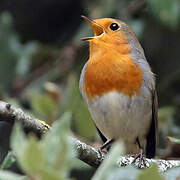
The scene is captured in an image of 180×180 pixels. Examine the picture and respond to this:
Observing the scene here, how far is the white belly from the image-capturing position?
4.17 metres

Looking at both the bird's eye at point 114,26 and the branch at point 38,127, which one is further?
the bird's eye at point 114,26

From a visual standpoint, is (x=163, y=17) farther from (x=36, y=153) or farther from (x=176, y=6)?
(x=36, y=153)

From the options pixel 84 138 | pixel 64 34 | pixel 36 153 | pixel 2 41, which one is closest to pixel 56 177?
pixel 36 153

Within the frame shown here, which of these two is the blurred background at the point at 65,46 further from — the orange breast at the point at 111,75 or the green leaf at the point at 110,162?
the green leaf at the point at 110,162

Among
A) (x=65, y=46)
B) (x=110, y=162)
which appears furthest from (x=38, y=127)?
(x=65, y=46)

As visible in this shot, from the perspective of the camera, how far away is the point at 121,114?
4.27 metres

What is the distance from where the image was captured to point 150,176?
5.54ft

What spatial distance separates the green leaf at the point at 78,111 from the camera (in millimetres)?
4281

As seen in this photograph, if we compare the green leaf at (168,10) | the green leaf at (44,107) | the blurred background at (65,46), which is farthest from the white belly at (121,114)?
the green leaf at (168,10)

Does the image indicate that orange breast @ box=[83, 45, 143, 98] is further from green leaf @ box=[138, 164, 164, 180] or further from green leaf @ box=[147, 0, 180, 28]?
green leaf @ box=[138, 164, 164, 180]

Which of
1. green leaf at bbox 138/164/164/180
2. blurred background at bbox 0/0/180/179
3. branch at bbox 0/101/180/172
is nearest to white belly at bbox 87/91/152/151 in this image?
blurred background at bbox 0/0/180/179

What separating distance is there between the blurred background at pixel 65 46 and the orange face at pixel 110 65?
392mm

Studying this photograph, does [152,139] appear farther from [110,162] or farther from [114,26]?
[110,162]

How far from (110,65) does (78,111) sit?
53cm
